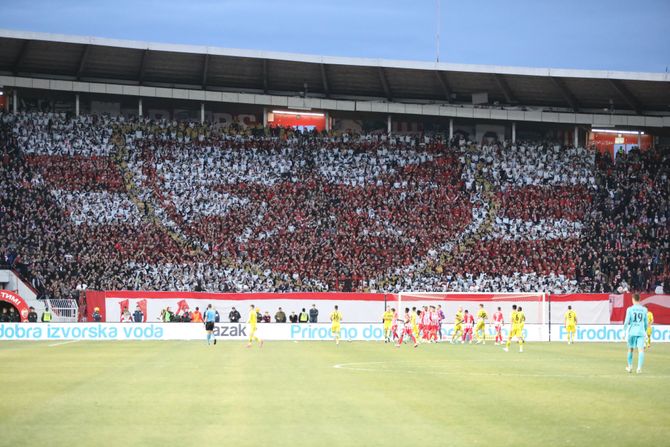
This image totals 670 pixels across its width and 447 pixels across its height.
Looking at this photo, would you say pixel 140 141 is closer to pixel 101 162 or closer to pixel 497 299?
pixel 101 162

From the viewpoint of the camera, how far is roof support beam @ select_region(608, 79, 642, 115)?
7357 cm

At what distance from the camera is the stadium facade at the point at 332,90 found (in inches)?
2783

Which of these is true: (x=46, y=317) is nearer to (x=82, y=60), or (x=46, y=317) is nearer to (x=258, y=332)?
(x=258, y=332)

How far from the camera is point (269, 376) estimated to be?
2450cm

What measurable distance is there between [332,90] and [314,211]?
16224 millimetres

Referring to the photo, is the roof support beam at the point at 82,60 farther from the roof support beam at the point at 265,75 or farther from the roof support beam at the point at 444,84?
the roof support beam at the point at 444,84

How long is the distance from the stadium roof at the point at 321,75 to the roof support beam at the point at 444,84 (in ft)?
0.27

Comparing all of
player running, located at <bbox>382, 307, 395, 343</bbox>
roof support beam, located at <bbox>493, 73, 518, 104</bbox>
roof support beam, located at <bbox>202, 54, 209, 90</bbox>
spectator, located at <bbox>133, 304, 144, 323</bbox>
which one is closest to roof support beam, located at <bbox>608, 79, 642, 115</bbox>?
roof support beam, located at <bbox>493, 73, 518, 104</bbox>

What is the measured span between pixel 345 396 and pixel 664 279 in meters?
43.5

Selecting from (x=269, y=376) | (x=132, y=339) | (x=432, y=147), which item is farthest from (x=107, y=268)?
(x=269, y=376)

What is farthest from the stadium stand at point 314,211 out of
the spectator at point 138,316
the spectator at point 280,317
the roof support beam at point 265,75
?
the spectator at point 280,317

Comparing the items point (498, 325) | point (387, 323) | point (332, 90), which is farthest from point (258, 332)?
point (332, 90)

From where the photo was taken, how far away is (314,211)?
64.3 m

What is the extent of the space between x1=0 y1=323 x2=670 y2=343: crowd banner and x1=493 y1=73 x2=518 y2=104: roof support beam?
3067 centimetres
